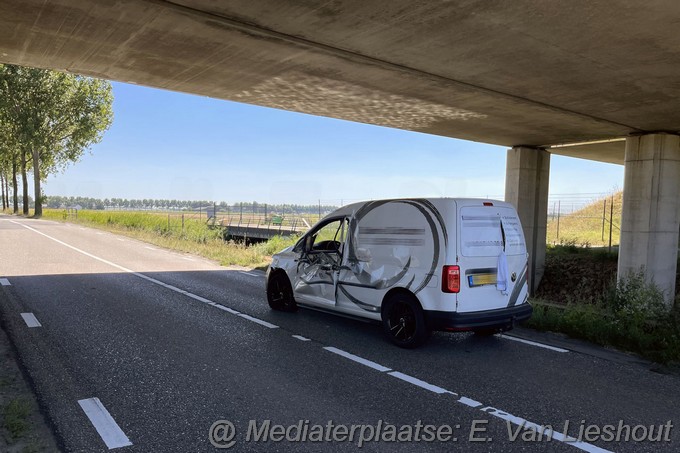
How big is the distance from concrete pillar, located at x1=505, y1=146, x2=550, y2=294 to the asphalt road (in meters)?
12.7

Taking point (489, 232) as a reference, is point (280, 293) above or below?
below

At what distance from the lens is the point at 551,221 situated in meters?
42.4

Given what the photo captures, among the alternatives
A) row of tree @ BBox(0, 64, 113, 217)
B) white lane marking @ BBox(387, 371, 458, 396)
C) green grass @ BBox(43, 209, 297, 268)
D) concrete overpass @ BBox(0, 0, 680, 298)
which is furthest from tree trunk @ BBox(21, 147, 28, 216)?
white lane marking @ BBox(387, 371, 458, 396)

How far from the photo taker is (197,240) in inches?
952

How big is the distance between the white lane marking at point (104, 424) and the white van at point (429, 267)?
376 centimetres

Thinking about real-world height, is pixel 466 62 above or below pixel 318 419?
above

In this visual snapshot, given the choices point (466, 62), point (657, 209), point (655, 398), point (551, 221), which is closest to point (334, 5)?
point (466, 62)

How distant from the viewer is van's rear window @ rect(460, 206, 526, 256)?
645cm

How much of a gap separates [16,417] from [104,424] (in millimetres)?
699

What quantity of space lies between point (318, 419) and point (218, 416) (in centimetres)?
90

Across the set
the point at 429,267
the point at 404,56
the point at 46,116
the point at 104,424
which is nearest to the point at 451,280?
the point at 429,267

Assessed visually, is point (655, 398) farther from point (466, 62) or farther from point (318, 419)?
point (466, 62)

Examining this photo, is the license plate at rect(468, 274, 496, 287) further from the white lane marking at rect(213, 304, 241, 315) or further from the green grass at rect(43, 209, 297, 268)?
the green grass at rect(43, 209, 297, 268)

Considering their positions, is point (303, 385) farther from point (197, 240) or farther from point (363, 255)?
point (197, 240)
